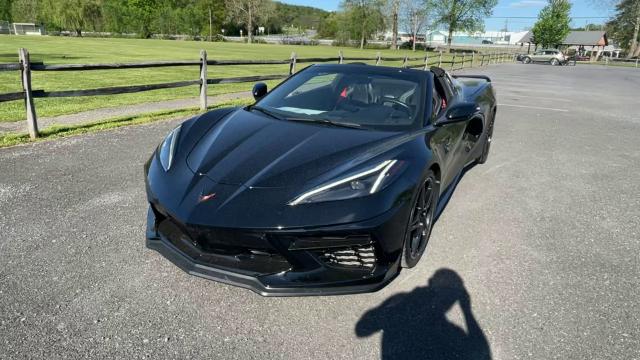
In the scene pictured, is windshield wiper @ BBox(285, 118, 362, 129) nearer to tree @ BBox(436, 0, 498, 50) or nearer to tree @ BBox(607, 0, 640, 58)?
tree @ BBox(436, 0, 498, 50)

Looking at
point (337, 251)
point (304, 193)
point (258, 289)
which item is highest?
point (304, 193)

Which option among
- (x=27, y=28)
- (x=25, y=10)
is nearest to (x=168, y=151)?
(x=27, y=28)

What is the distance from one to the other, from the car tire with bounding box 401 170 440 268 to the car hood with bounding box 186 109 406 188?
402mm

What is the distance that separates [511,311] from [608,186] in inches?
140

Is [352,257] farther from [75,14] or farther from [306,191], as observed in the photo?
[75,14]

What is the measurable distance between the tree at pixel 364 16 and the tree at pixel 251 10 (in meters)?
16.3

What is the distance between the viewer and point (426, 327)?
98.6 inches

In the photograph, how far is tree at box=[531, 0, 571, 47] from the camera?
66.6 metres

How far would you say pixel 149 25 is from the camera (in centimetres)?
8019

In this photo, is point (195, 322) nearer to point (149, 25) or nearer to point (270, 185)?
point (270, 185)

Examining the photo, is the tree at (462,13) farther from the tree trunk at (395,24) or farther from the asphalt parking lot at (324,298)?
the asphalt parking lot at (324,298)

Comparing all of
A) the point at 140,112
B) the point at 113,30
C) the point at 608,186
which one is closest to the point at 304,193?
the point at 608,186

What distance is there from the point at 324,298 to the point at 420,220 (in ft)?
2.98

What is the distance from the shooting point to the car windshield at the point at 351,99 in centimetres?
343
